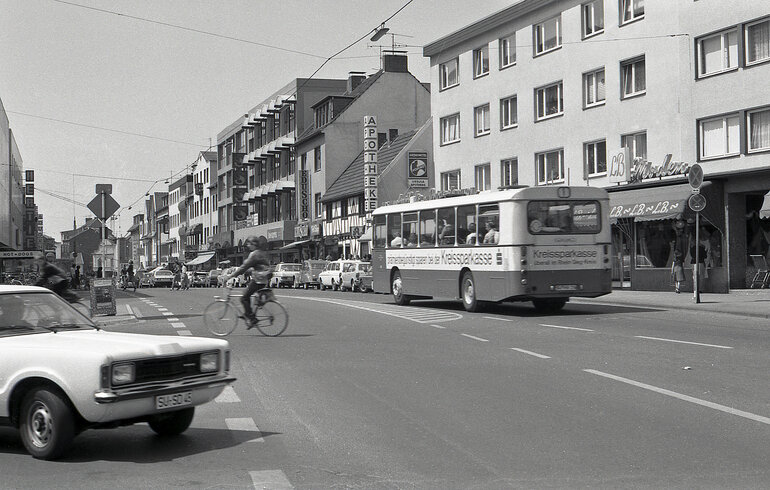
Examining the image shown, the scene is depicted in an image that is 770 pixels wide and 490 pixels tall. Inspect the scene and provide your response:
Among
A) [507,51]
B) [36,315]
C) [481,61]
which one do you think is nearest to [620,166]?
[507,51]

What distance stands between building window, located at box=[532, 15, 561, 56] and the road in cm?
2649

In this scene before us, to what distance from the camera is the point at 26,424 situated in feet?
22.0

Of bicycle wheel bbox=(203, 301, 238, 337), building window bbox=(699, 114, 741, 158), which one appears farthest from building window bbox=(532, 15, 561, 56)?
bicycle wheel bbox=(203, 301, 238, 337)

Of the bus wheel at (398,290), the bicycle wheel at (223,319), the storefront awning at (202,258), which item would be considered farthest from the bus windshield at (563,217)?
the storefront awning at (202,258)

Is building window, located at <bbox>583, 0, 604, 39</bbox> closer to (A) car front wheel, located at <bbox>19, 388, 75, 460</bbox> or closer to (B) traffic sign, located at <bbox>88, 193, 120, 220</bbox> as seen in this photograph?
(B) traffic sign, located at <bbox>88, 193, 120, 220</bbox>

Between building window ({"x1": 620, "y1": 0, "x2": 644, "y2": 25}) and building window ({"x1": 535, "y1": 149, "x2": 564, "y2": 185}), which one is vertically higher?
building window ({"x1": 620, "y1": 0, "x2": 644, "y2": 25})

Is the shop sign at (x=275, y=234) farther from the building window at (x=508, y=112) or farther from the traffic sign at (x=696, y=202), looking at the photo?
the traffic sign at (x=696, y=202)

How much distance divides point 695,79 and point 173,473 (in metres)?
28.6

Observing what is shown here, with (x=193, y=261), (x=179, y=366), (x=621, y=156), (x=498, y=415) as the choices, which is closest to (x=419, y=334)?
(x=498, y=415)

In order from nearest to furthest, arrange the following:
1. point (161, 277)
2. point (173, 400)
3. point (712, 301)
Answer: point (173, 400), point (712, 301), point (161, 277)

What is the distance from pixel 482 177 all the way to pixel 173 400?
128 ft

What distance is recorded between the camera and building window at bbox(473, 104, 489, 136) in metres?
44.6

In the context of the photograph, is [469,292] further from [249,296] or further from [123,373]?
[123,373]

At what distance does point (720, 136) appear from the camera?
3039cm
